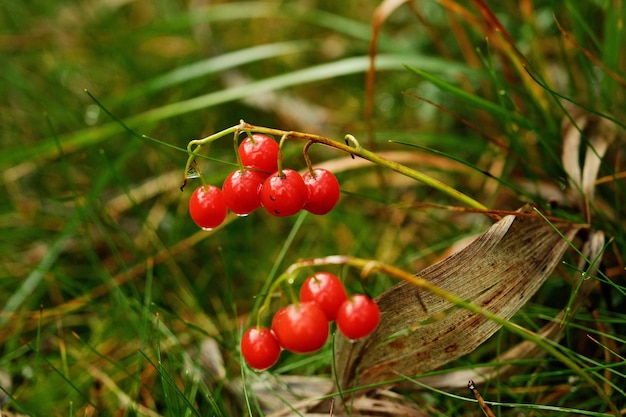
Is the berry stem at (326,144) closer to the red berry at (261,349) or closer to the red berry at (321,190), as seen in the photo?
the red berry at (321,190)

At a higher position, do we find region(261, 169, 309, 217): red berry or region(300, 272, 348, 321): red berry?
region(261, 169, 309, 217): red berry

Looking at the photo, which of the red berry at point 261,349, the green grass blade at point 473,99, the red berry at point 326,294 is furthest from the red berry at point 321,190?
the green grass blade at point 473,99

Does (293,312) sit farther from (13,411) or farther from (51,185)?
(51,185)

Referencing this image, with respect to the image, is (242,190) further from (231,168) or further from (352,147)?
(231,168)

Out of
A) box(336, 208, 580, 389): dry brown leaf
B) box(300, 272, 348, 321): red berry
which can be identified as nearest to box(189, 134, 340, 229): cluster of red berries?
box(300, 272, 348, 321): red berry

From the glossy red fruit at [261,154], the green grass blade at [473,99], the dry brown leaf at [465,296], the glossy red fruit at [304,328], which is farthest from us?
the green grass blade at [473,99]

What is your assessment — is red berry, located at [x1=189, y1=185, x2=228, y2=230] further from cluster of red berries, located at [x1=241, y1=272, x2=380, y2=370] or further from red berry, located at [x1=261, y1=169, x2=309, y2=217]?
cluster of red berries, located at [x1=241, y1=272, x2=380, y2=370]
